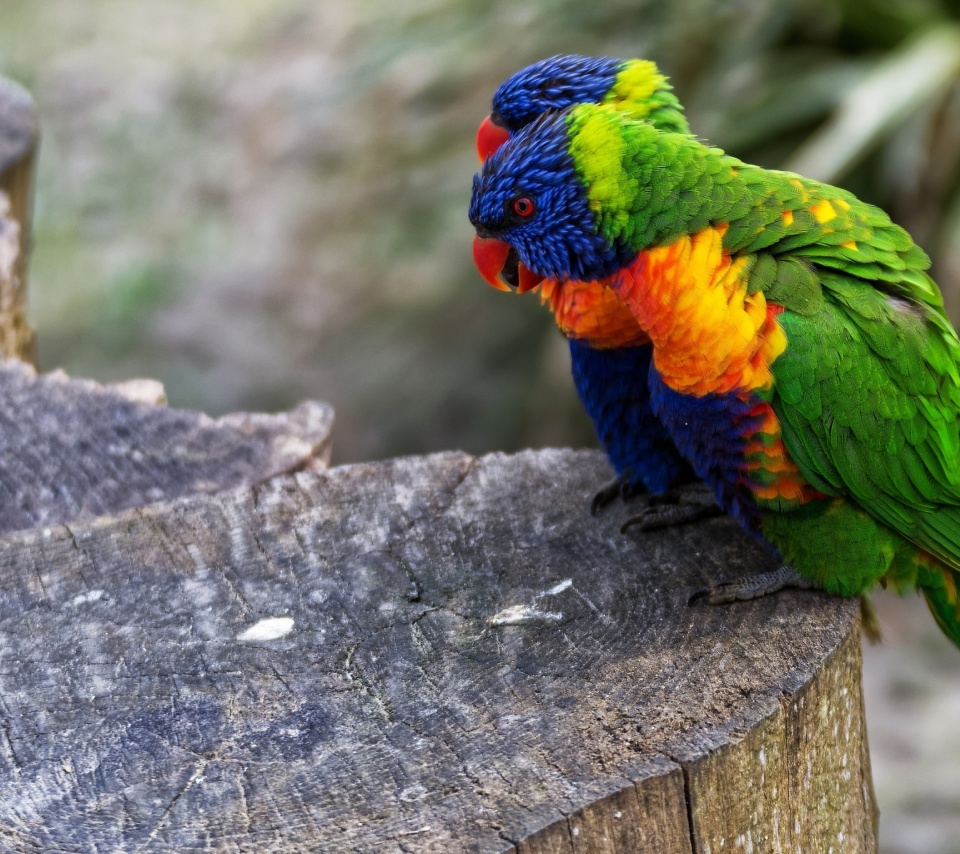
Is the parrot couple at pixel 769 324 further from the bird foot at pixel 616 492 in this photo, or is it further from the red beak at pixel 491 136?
the red beak at pixel 491 136

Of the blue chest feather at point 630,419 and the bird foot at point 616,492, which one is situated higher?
the blue chest feather at point 630,419

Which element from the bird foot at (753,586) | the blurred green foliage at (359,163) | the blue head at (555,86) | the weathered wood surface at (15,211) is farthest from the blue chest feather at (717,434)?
the blurred green foliage at (359,163)

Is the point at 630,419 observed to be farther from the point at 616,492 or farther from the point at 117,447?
the point at 117,447

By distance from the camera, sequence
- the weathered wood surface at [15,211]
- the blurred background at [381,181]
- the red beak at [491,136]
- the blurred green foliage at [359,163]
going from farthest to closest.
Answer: the blurred green foliage at [359,163]
the blurred background at [381,181]
the weathered wood surface at [15,211]
the red beak at [491,136]

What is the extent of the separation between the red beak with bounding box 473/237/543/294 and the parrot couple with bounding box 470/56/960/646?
0.06m

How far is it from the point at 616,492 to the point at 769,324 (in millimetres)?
525

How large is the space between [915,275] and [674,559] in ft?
2.22

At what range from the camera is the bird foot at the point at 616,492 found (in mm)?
2108

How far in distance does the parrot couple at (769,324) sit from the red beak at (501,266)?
6cm

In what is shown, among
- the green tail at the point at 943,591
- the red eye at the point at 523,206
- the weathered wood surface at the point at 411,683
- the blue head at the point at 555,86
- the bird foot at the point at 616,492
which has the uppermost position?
the blue head at the point at 555,86

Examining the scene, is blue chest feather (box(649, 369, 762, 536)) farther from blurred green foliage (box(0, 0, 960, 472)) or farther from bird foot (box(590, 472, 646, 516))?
blurred green foliage (box(0, 0, 960, 472))

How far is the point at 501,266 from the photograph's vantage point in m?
2.08

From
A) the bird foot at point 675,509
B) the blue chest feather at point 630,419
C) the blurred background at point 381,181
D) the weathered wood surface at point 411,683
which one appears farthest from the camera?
the blurred background at point 381,181

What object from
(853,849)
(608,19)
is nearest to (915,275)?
(853,849)
